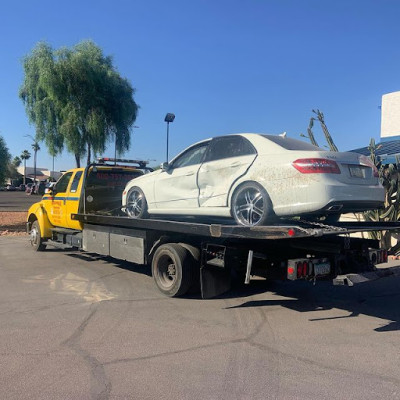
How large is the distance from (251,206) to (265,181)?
414 mm

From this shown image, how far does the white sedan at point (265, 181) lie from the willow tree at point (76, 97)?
10189 millimetres

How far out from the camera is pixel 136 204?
8.13 meters

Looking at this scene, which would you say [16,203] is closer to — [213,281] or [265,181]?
[213,281]

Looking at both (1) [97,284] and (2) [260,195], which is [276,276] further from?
(1) [97,284]

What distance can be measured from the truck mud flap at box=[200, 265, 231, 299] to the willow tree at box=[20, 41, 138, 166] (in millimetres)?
11172

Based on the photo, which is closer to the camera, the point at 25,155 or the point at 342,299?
the point at 342,299

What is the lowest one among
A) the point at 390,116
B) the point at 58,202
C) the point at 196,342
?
the point at 196,342

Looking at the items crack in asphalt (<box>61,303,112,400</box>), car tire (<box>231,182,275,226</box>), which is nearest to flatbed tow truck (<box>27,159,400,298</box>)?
car tire (<box>231,182,275,226</box>)

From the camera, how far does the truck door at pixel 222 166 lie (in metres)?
5.99

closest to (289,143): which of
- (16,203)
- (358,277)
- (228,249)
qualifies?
(228,249)

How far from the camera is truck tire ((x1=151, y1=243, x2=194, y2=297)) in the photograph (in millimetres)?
6480

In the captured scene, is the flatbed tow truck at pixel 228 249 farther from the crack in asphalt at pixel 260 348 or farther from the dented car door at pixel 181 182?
the crack in asphalt at pixel 260 348

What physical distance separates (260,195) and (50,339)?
311 cm

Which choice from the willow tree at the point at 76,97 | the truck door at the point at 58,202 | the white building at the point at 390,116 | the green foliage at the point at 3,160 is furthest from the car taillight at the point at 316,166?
the green foliage at the point at 3,160
